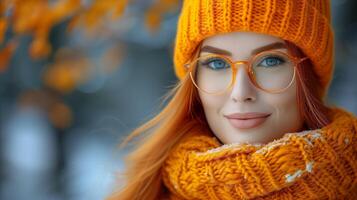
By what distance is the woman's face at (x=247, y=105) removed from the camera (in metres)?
1.47

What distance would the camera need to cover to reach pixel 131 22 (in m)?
3.57

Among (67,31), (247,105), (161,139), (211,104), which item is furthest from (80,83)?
(247,105)

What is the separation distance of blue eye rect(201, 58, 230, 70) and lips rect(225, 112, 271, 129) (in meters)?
0.13

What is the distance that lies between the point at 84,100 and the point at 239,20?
127 inches

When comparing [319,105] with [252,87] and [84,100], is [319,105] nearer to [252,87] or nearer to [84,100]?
[252,87]

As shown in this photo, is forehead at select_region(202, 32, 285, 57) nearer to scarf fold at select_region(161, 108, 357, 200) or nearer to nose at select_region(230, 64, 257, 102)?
nose at select_region(230, 64, 257, 102)

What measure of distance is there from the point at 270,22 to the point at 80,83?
2.68m

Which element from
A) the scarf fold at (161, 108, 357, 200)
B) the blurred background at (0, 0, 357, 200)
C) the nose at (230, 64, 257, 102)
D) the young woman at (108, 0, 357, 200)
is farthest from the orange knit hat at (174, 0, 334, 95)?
the blurred background at (0, 0, 357, 200)

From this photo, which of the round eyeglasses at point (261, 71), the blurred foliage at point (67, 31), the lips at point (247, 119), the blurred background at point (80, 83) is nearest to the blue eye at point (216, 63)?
the round eyeglasses at point (261, 71)

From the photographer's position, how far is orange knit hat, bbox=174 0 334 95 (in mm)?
1451

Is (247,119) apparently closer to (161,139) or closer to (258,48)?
(258,48)

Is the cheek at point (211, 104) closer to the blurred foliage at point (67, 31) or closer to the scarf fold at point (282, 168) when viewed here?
the scarf fold at point (282, 168)

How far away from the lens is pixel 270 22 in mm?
1446

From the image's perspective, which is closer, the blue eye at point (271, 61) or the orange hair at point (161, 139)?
the blue eye at point (271, 61)
